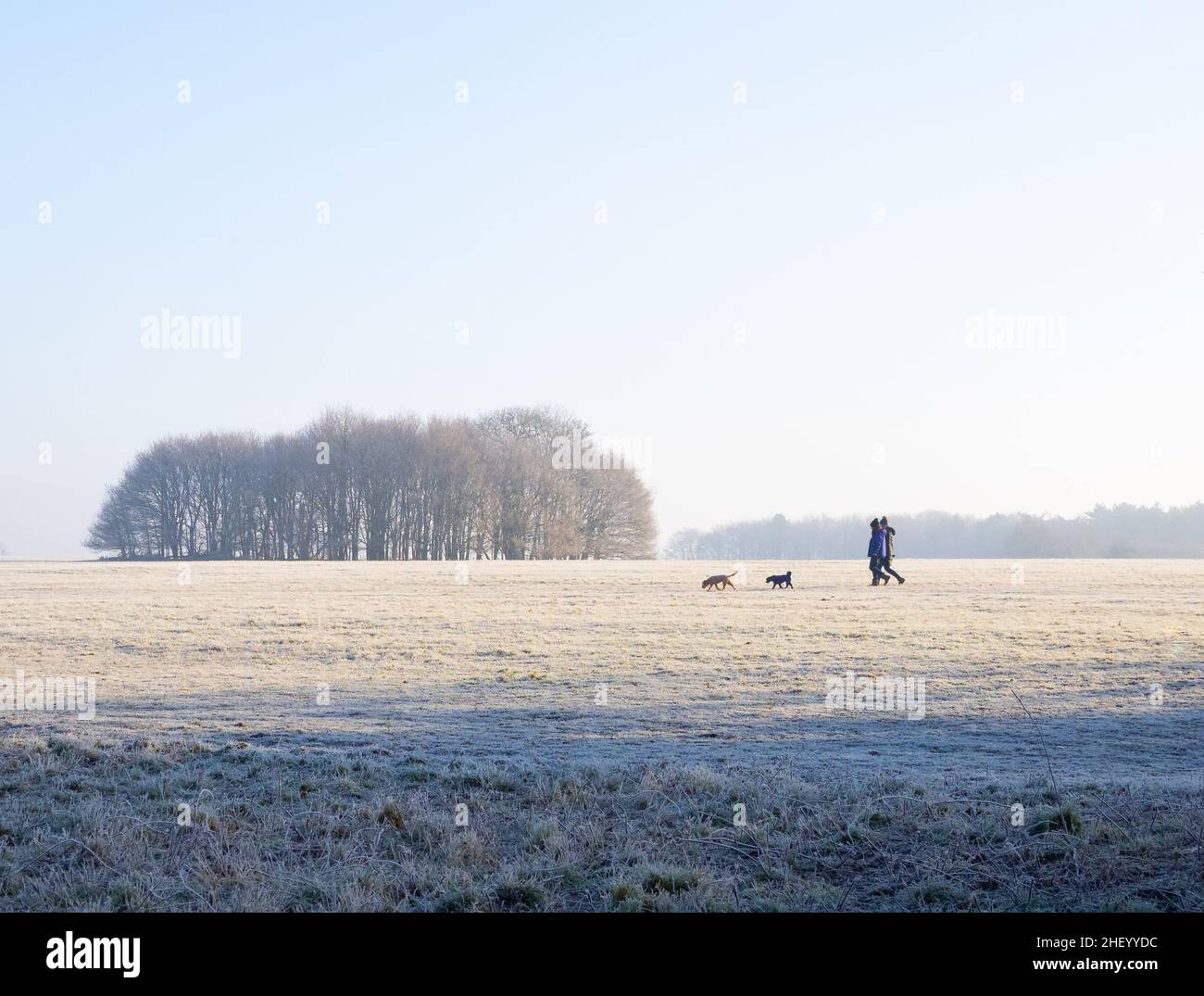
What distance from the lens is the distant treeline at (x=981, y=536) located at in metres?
96.1

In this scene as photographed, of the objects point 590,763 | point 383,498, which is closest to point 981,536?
point 383,498

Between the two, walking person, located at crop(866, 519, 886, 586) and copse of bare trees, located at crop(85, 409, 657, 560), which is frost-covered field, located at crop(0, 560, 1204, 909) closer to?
walking person, located at crop(866, 519, 886, 586)

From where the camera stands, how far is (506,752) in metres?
12.1

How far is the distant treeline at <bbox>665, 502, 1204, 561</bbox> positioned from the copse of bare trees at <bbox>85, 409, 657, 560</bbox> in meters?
17.4

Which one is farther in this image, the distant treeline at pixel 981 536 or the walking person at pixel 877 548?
the distant treeline at pixel 981 536

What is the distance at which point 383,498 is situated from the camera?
299 feet

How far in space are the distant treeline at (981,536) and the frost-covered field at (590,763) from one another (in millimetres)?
76305

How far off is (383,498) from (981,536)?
60.7 m

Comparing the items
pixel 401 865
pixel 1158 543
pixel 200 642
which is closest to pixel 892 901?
pixel 401 865

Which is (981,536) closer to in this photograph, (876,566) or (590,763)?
(876,566)
